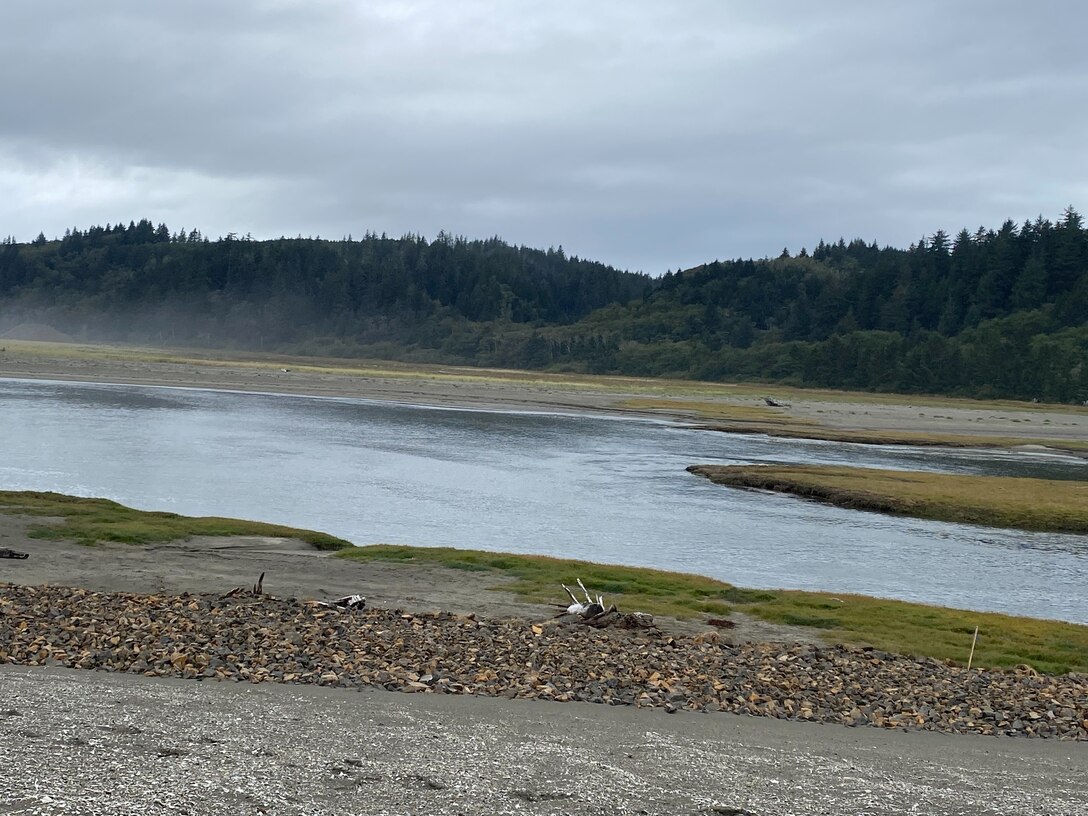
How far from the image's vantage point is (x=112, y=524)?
89.3ft

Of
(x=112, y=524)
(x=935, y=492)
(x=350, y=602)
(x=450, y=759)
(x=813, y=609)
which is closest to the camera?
(x=450, y=759)

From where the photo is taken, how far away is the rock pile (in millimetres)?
13797

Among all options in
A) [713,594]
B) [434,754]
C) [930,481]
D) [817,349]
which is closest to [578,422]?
[930,481]

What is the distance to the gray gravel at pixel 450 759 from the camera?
32.0 feet

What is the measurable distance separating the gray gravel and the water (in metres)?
15.2

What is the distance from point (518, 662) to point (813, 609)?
28.7 feet

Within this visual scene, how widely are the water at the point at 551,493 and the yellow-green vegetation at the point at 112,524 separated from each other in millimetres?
3771

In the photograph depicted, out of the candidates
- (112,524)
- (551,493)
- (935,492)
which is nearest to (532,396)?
(551,493)

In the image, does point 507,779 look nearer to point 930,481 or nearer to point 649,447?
point 930,481

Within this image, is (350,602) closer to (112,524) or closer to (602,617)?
(602,617)

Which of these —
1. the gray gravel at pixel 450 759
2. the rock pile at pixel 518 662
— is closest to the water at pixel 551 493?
the rock pile at pixel 518 662

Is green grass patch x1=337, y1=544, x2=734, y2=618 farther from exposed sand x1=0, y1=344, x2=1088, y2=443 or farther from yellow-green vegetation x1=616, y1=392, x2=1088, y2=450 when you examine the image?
exposed sand x1=0, y1=344, x2=1088, y2=443

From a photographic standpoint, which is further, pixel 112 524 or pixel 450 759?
pixel 112 524

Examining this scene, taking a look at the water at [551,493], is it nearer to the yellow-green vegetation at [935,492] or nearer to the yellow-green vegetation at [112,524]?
the yellow-green vegetation at [935,492]
